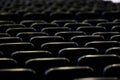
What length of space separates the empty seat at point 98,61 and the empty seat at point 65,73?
28cm

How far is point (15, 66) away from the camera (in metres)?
2.67

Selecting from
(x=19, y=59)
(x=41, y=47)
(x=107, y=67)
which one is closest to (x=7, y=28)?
(x=41, y=47)

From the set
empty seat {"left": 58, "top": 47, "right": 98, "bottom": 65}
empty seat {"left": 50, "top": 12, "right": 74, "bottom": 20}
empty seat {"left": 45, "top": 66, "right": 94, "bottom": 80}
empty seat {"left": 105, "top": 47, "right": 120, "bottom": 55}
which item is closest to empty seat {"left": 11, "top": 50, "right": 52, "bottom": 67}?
empty seat {"left": 58, "top": 47, "right": 98, "bottom": 65}

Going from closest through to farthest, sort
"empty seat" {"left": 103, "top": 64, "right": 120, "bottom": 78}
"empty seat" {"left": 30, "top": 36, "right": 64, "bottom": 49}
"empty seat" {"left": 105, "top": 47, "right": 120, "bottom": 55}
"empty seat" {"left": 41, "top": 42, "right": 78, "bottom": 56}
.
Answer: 1. "empty seat" {"left": 103, "top": 64, "right": 120, "bottom": 78}
2. "empty seat" {"left": 105, "top": 47, "right": 120, "bottom": 55}
3. "empty seat" {"left": 41, "top": 42, "right": 78, "bottom": 56}
4. "empty seat" {"left": 30, "top": 36, "right": 64, "bottom": 49}

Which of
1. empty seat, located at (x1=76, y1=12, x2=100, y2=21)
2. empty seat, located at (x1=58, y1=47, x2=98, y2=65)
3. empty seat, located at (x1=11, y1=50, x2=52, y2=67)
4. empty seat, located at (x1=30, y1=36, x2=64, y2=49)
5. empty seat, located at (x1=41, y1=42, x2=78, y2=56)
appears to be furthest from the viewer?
empty seat, located at (x1=76, y1=12, x2=100, y2=21)

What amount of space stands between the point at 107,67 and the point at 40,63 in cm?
50

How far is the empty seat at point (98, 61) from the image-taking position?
2709 millimetres

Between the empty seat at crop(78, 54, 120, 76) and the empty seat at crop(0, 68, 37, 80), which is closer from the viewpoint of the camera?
the empty seat at crop(0, 68, 37, 80)

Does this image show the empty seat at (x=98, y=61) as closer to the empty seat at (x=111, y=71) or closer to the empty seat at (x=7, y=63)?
the empty seat at (x=111, y=71)

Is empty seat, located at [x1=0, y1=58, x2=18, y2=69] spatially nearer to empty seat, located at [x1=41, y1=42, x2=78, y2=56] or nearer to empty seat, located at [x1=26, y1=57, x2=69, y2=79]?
empty seat, located at [x1=26, y1=57, x2=69, y2=79]

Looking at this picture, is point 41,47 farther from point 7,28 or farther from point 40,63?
point 7,28

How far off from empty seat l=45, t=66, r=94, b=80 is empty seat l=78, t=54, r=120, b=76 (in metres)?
0.28

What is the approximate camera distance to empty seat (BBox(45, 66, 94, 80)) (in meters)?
2.39

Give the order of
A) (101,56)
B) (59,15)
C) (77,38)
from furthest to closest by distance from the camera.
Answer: (59,15) < (77,38) < (101,56)
